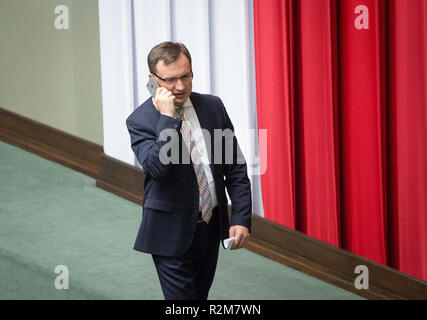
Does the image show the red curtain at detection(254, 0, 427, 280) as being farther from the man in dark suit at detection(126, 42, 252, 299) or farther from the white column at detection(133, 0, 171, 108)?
the man in dark suit at detection(126, 42, 252, 299)

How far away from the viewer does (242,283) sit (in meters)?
3.30

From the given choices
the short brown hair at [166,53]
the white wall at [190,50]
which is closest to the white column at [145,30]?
the white wall at [190,50]

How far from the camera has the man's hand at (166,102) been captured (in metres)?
2.05

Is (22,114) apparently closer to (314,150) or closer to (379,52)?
(314,150)

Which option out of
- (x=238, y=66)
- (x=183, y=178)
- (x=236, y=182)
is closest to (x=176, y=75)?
(x=183, y=178)

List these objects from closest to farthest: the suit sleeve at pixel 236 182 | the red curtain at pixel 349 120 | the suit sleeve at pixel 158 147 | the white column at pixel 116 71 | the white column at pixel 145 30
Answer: the suit sleeve at pixel 158 147 → the suit sleeve at pixel 236 182 → the red curtain at pixel 349 120 → the white column at pixel 145 30 → the white column at pixel 116 71

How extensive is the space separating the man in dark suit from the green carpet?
2.87ft

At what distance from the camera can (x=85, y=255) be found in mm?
3365

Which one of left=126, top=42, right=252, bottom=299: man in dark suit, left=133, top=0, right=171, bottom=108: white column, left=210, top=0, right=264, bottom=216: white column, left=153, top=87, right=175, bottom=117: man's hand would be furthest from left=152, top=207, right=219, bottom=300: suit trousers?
left=133, top=0, right=171, bottom=108: white column

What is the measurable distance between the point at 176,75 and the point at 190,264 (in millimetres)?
613

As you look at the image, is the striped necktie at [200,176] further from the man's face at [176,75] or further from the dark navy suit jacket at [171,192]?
the man's face at [176,75]

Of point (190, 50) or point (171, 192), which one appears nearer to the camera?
point (171, 192)

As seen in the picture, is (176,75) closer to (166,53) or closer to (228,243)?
(166,53)
